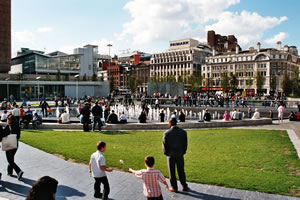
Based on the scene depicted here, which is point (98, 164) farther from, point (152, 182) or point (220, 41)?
point (220, 41)

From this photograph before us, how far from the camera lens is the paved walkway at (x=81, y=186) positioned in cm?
627

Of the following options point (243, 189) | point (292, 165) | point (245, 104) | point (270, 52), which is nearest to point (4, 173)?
point (243, 189)

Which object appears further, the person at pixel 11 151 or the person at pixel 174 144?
the person at pixel 11 151

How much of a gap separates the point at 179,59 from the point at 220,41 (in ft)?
97.7

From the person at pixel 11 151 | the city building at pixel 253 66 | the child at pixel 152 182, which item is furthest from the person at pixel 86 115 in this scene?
the city building at pixel 253 66

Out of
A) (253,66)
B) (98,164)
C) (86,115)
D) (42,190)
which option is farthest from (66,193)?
(253,66)

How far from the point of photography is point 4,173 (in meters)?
8.16

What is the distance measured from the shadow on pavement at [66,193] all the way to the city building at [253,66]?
79.0 metres

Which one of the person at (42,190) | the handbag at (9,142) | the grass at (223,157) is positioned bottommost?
the grass at (223,157)

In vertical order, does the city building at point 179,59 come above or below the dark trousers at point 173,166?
above

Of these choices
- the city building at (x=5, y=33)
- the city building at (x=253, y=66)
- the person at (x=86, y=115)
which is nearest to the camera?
the person at (x=86, y=115)

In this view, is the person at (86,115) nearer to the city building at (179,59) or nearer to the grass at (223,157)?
the grass at (223,157)

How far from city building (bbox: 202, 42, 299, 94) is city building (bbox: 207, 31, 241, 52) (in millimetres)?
25473

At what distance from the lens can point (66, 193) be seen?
653 centimetres
